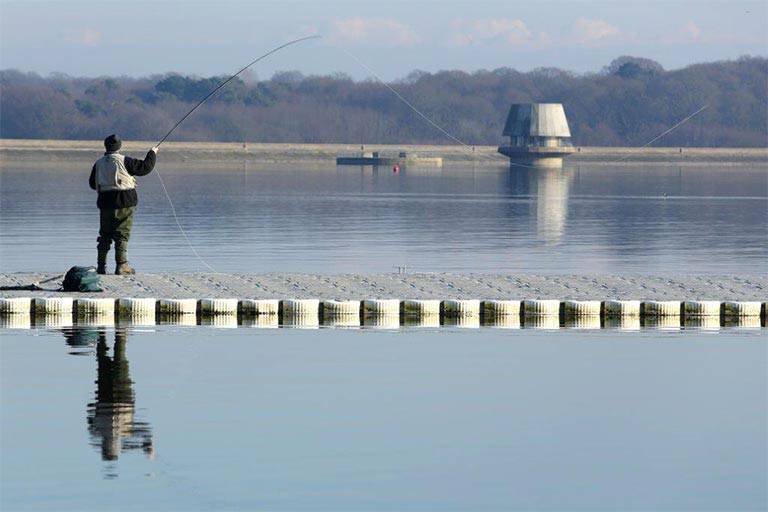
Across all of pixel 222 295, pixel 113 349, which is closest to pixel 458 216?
pixel 222 295

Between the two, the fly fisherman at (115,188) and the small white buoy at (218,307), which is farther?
the fly fisherman at (115,188)

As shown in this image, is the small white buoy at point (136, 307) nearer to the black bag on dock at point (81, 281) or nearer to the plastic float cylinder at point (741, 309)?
the black bag on dock at point (81, 281)

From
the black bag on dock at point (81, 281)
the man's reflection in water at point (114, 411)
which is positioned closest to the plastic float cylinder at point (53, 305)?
the black bag on dock at point (81, 281)

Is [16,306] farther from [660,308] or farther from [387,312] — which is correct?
[660,308]

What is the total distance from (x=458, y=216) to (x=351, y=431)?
52.5 meters

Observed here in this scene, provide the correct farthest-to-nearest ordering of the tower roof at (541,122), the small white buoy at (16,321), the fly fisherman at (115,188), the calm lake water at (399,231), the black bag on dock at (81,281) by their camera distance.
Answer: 1. the tower roof at (541,122)
2. the calm lake water at (399,231)
3. the fly fisherman at (115,188)
4. the black bag on dock at (81,281)
5. the small white buoy at (16,321)

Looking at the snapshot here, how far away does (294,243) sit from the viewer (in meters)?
45.1

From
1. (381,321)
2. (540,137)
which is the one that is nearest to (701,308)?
(381,321)

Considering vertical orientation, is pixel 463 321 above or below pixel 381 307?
below

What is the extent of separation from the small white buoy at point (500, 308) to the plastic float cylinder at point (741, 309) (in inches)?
110

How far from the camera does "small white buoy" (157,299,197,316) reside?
2366 centimetres

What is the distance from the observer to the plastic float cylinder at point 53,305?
23641mm

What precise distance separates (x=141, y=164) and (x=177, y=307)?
9.07ft

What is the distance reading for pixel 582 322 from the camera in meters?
23.7
